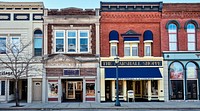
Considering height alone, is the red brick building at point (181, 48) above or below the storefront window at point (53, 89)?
above

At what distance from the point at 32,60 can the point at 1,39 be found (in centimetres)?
407

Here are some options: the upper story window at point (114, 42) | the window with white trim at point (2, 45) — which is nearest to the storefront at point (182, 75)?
the upper story window at point (114, 42)

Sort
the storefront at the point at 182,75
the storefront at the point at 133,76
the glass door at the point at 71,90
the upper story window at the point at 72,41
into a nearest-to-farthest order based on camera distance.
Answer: the storefront at the point at 133,76 → the storefront at the point at 182,75 → the upper story window at the point at 72,41 → the glass door at the point at 71,90

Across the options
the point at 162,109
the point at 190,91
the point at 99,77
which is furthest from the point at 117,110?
the point at 190,91

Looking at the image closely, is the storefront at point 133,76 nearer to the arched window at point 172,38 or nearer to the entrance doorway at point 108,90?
the entrance doorway at point 108,90

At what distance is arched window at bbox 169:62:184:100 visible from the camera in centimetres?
2958

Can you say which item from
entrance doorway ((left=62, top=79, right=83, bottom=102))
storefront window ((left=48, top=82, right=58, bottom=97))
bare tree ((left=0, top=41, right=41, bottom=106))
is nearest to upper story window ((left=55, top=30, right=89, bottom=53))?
bare tree ((left=0, top=41, right=41, bottom=106))

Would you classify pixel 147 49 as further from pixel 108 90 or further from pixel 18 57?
pixel 18 57

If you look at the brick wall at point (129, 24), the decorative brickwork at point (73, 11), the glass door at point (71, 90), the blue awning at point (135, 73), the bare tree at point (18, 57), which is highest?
the decorative brickwork at point (73, 11)

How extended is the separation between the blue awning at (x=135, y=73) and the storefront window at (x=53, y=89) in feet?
17.7

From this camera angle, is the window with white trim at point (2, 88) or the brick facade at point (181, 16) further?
the brick facade at point (181, 16)

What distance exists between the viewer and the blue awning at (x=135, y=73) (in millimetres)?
28641

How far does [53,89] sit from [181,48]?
14.2 metres

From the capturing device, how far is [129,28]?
29.9 metres
